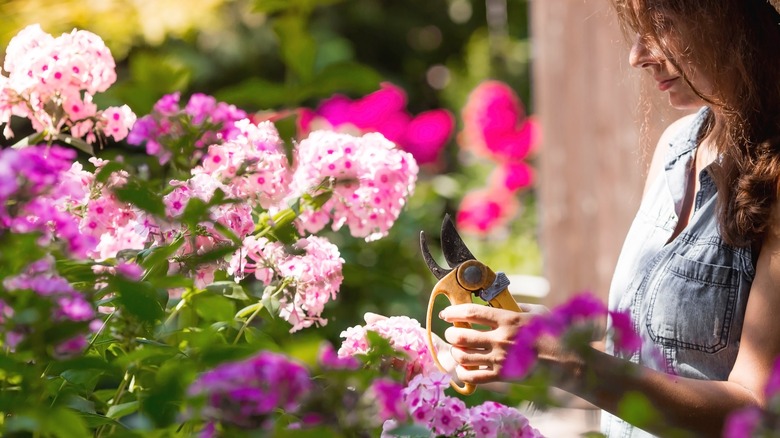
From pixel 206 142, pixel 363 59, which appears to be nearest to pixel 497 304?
pixel 206 142

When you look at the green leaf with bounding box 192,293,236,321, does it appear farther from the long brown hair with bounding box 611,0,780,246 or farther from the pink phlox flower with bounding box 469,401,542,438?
the long brown hair with bounding box 611,0,780,246

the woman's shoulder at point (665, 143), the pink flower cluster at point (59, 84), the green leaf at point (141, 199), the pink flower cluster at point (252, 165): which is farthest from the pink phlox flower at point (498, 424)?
the woman's shoulder at point (665, 143)

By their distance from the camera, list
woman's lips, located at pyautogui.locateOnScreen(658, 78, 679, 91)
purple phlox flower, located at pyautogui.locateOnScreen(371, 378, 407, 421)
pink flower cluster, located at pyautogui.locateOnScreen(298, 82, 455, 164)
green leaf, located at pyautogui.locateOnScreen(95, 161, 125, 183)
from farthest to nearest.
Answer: pink flower cluster, located at pyautogui.locateOnScreen(298, 82, 455, 164)
woman's lips, located at pyautogui.locateOnScreen(658, 78, 679, 91)
green leaf, located at pyautogui.locateOnScreen(95, 161, 125, 183)
purple phlox flower, located at pyautogui.locateOnScreen(371, 378, 407, 421)

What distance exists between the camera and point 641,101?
1.86 m

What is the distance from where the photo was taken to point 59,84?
4.55ft

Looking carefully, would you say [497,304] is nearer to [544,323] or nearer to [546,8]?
[544,323]

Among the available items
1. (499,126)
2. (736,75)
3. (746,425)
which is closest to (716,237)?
(736,75)

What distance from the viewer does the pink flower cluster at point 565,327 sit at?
808 millimetres

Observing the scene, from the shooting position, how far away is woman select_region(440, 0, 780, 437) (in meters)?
1.31

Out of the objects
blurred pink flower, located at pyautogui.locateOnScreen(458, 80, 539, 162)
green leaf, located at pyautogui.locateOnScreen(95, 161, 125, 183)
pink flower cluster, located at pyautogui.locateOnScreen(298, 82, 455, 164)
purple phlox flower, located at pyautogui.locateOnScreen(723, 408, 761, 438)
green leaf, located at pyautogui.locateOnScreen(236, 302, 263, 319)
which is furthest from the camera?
blurred pink flower, located at pyautogui.locateOnScreen(458, 80, 539, 162)

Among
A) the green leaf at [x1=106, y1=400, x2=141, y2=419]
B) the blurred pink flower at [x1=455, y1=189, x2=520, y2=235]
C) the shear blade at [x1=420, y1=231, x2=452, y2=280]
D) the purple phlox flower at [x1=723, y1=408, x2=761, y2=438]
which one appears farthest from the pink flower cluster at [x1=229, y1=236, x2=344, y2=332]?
the blurred pink flower at [x1=455, y1=189, x2=520, y2=235]

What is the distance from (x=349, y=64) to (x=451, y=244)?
265mm

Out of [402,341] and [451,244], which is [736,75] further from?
[402,341]

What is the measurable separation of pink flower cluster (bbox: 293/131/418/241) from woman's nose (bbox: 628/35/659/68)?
0.35 m
